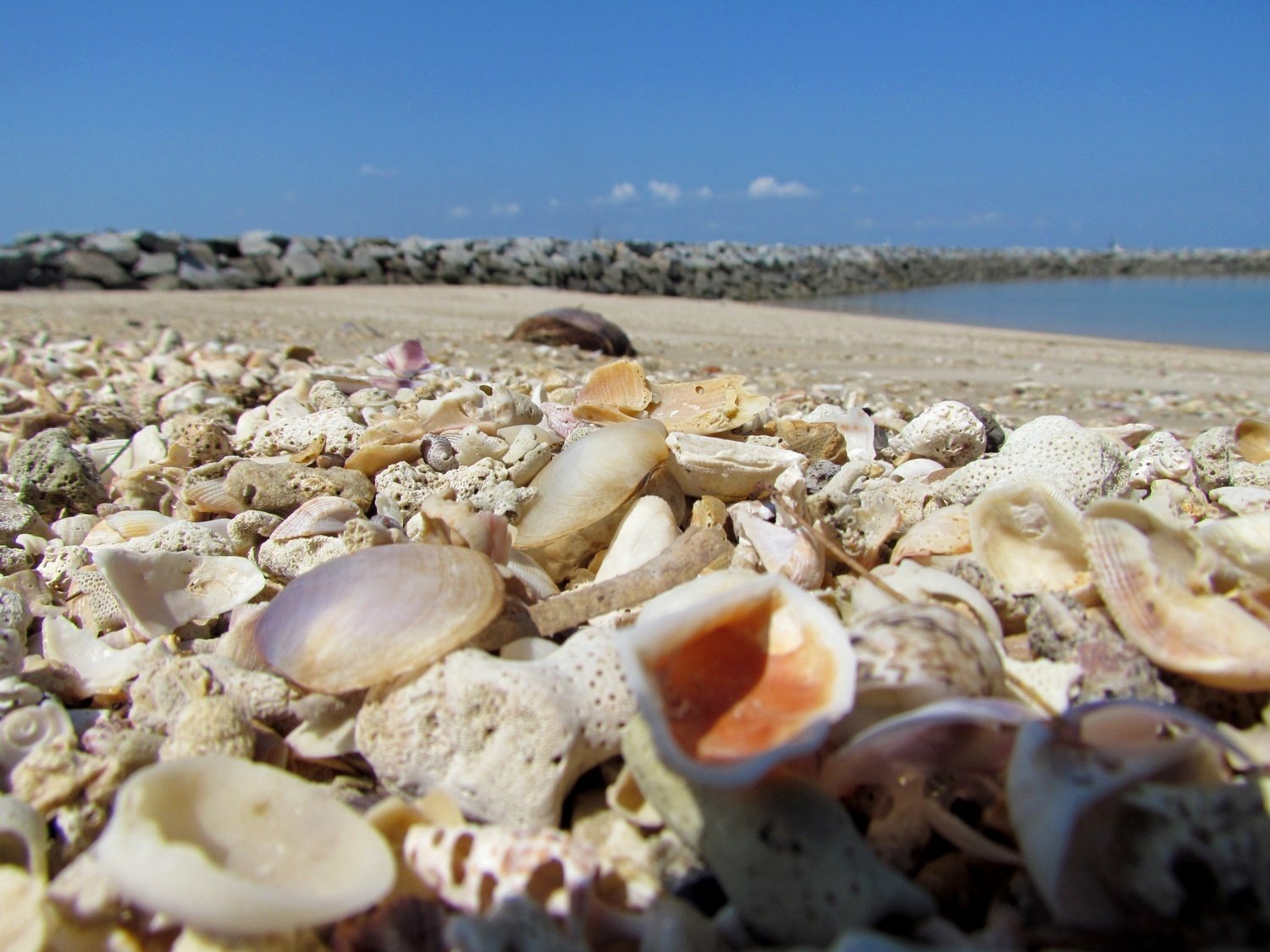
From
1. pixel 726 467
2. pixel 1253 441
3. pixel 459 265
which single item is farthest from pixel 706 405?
pixel 459 265

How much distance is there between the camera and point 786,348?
8250 mm

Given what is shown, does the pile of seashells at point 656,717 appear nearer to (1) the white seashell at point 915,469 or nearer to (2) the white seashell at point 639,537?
(2) the white seashell at point 639,537

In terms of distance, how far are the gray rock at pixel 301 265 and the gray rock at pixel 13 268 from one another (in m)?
3.64

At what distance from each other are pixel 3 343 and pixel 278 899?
5.94 m

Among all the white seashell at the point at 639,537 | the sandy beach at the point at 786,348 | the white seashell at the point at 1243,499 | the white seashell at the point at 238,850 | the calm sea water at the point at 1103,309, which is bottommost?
the calm sea water at the point at 1103,309

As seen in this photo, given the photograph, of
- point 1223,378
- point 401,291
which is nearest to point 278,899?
point 1223,378

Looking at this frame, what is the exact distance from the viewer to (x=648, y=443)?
2.08m

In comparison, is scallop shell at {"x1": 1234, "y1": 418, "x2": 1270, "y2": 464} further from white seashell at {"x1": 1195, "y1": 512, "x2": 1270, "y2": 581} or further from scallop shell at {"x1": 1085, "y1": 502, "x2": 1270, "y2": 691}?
scallop shell at {"x1": 1085, "y1": 502, "x2": 1270, "y2": 691}

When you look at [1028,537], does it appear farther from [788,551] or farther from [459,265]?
[459,265]

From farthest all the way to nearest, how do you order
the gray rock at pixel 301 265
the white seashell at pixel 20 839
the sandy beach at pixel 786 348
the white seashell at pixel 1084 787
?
1. the gray rock at pixel 301 265
2. the sandy beach at pixel 786 348
3. the white seashell at pixel 20 839
4. the white seashell at pixel 1084 787

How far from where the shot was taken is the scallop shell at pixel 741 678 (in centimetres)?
100

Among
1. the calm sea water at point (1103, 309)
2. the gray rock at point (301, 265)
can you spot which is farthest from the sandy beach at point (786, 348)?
the calm sea water at point (1103, 309)

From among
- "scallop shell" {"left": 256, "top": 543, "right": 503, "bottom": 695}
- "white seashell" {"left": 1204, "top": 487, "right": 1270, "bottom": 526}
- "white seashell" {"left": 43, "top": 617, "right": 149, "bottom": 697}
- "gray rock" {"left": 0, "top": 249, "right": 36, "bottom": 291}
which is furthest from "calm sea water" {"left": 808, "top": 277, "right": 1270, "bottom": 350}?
"gray rock" {"left": 0, "top": 249, "right": 36, "bottom": 291}

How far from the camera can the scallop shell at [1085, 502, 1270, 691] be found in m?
1.25
